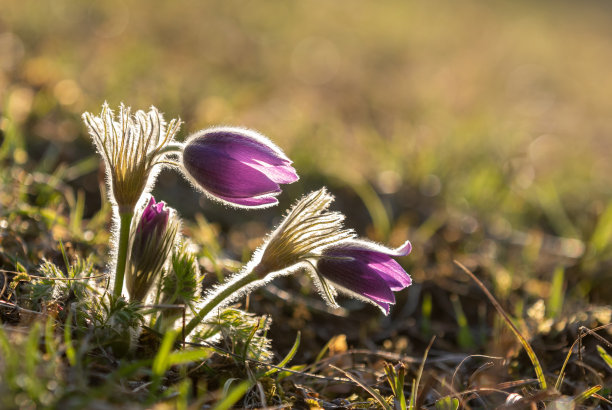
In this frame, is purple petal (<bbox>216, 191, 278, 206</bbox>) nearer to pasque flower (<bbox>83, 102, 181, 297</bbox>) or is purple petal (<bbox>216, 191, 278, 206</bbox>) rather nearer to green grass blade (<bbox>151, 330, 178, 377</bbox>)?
pasque flower (<bbox>83, 102, 181, 297</bbox>)

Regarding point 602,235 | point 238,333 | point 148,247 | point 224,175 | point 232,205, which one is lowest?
point 602,235

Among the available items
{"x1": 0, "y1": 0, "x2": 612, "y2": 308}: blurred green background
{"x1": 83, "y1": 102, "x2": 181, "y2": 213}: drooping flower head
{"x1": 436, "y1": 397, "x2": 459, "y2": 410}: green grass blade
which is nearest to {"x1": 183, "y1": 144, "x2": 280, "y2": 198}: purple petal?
{"x1": 83, "y1": 102, "x2": 181, "y2": 213}: drooping flower head

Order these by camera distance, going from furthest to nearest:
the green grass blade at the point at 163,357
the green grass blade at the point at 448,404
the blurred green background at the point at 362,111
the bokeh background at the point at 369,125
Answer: the blurred green background at the point at 362,111 → the bokeh background at the point at 369,125 → the green grass blade at the point at 448,404 → the green grass blade at the point at 163,357

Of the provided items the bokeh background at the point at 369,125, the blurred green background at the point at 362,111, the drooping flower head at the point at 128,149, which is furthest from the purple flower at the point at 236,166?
the blurred green background at the point at 362,111

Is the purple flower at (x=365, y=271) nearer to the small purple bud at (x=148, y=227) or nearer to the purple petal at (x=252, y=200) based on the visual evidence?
the purple petal at (x=252, y=200)

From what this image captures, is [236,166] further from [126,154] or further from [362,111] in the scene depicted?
[362,111]

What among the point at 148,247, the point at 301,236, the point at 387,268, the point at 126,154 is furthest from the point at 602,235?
the point at 126,154
